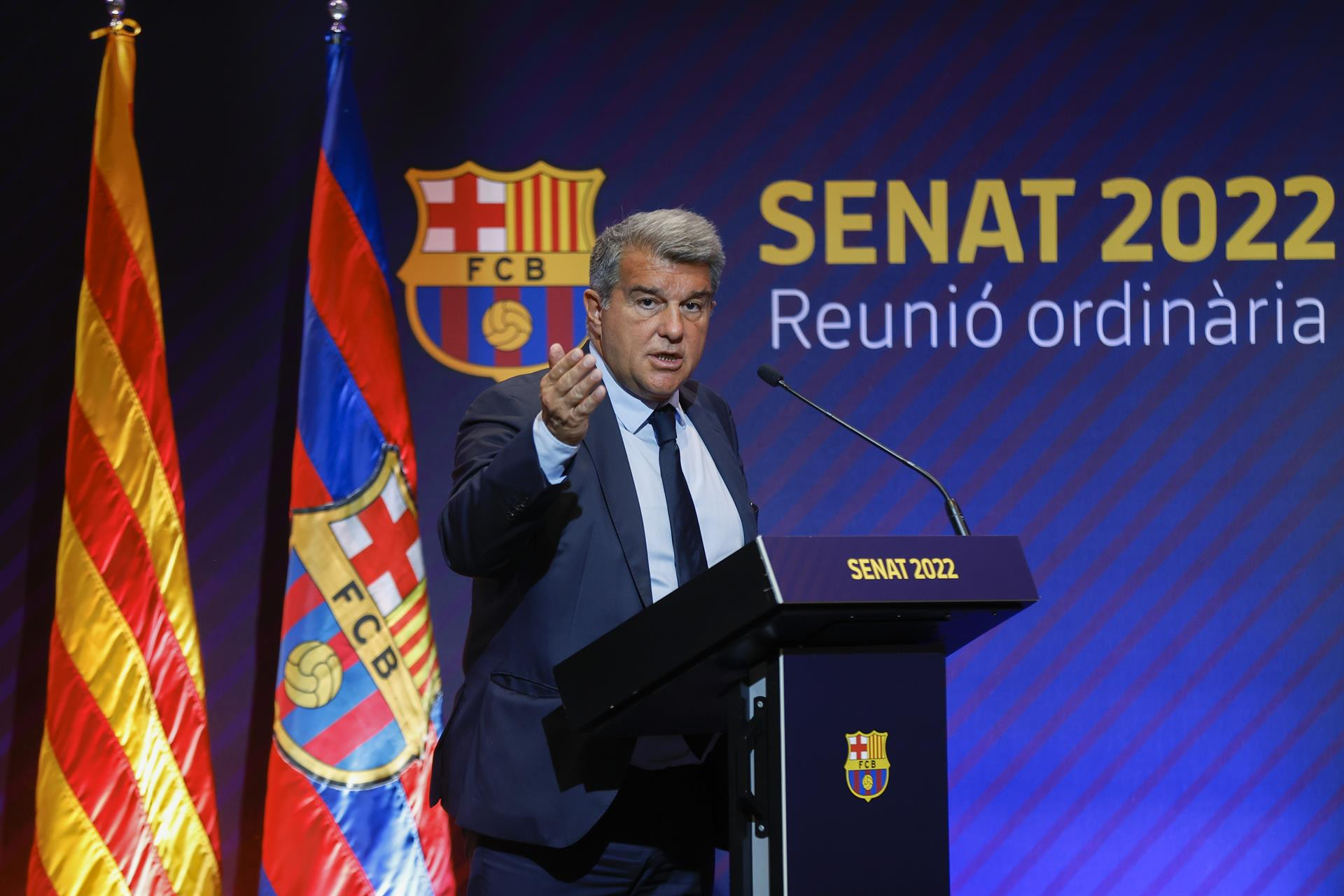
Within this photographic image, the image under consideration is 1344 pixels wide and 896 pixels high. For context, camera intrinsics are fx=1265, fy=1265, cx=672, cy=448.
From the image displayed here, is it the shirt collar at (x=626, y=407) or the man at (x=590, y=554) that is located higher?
the shirt collar at (x=626, y=407)

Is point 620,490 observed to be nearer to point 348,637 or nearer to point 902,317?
point 348,637

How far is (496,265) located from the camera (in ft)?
11.1

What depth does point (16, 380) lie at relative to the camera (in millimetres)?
3400

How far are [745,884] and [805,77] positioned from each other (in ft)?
8.27

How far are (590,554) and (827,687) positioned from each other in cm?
45

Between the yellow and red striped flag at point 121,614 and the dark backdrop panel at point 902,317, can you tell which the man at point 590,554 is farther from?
the dark backdrop panel at point 902,317

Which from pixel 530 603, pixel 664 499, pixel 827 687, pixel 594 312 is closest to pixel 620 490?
pixel 664 499

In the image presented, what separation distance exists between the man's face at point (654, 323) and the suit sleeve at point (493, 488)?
0.54ft

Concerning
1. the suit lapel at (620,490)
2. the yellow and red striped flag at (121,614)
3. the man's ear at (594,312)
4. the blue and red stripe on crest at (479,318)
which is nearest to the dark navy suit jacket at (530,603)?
the suit lapel at (620,490)

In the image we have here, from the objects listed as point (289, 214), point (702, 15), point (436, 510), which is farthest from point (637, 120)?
point (436, 510)

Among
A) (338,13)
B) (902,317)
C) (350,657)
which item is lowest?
(350,657)

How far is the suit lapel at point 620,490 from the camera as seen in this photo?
1697 millimetres

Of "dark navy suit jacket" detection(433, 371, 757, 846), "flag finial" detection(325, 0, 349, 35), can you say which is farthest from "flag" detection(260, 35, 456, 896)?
"dark navy suit jacket" detection(433, 371, 757, 846)

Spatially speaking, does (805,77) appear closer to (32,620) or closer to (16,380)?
(16,380)
